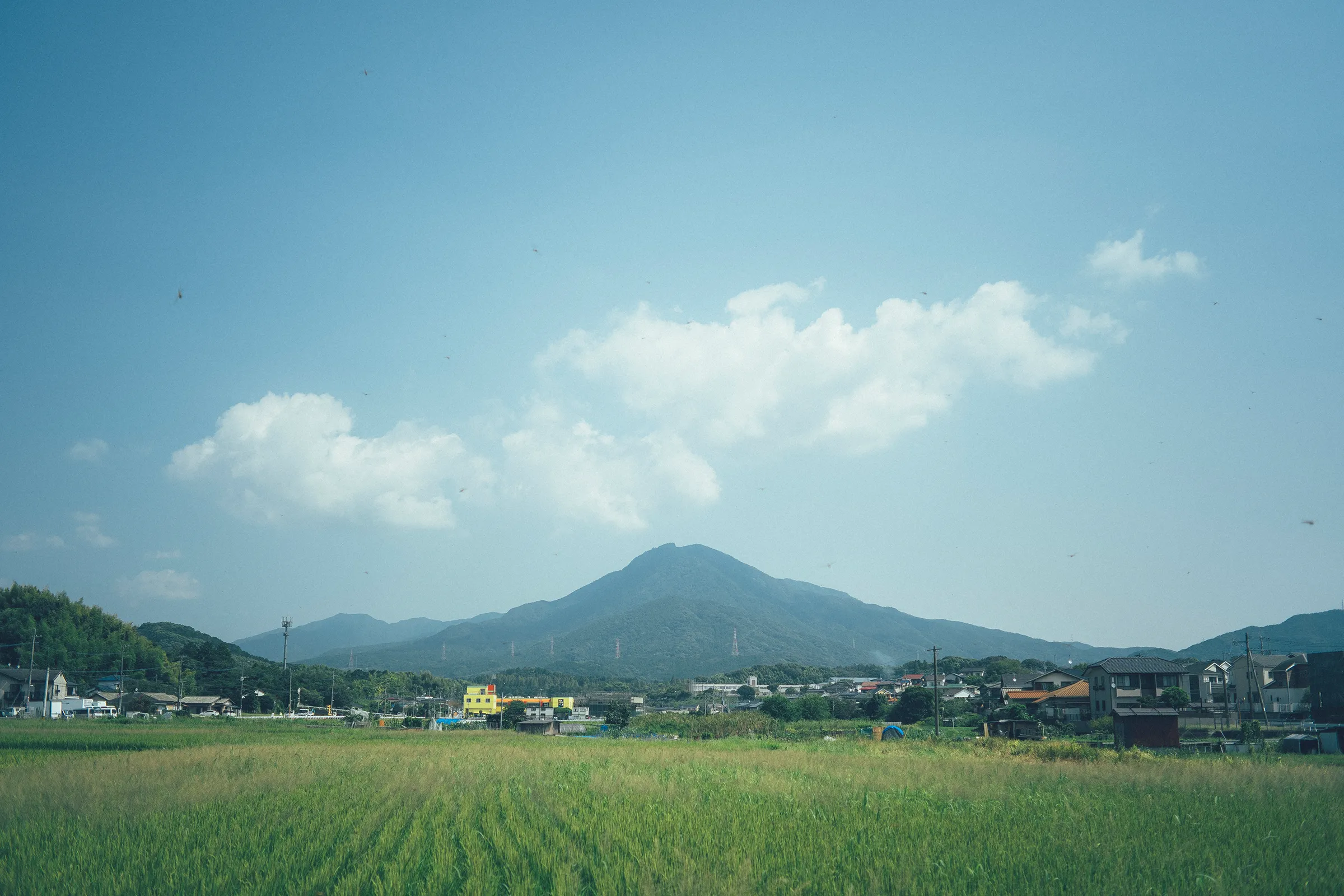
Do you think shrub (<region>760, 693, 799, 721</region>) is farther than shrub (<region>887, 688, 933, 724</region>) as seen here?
Yes

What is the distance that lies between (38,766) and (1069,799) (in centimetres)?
2437

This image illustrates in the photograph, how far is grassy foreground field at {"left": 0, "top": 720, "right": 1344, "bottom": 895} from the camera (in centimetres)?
835

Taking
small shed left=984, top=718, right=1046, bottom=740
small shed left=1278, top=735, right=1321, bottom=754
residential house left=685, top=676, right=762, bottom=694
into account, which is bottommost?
residential house left=685, top=676, right=762, bottom=694

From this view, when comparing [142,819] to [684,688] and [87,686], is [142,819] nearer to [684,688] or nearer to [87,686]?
[87,686]

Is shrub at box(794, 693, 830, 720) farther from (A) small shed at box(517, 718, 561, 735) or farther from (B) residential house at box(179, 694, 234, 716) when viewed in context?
(B) residential house at box(179, 694, 234, 716)

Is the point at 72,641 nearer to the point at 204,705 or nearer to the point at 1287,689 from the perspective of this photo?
the point at 204,705

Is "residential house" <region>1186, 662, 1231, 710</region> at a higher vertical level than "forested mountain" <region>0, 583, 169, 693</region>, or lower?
lower

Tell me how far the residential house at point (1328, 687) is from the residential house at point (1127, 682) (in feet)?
25.3

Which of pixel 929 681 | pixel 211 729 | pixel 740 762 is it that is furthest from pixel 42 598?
pixel 929 681

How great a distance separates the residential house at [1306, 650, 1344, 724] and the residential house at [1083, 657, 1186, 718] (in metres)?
7.70

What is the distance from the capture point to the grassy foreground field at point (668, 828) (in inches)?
329

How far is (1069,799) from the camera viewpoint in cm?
1423

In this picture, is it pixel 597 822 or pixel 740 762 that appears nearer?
pixel 597 822

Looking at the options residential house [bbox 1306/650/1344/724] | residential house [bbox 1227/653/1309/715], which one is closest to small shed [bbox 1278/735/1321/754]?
residential house [bbox 1306/650/1344/724]
